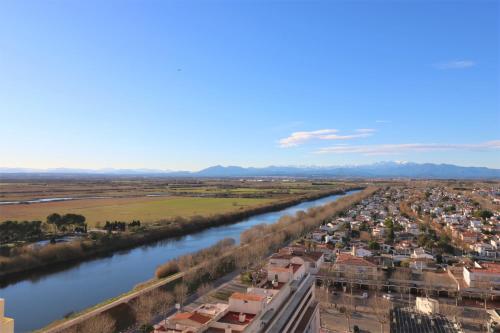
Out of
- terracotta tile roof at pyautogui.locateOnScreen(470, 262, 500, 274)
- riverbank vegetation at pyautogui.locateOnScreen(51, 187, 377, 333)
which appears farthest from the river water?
terracotta tile roof at pyautogui.locateOnScreen(470, 262, 500, 274)

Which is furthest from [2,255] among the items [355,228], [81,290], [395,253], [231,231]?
[355,228]

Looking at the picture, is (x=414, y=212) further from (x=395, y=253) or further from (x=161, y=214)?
(x=161, y=214)

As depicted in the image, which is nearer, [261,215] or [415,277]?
[415,277]

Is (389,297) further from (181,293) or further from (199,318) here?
(199,318)

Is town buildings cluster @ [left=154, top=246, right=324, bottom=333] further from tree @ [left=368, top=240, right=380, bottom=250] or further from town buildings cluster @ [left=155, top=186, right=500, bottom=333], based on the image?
tree @ [left=368, top=240, right=380, bottom=250]

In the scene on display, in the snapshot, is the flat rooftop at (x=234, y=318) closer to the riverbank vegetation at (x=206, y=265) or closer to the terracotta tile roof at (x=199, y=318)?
the terracotta tile roof at (x=199, y=318)

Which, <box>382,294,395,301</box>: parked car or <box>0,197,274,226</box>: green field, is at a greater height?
<box>0,197,274,226</box>: green field
